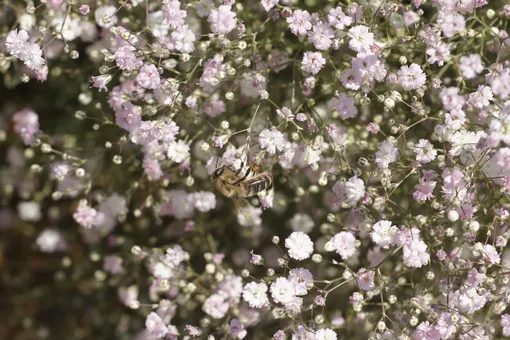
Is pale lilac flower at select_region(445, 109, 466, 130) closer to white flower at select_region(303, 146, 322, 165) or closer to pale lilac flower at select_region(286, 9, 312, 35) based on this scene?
white flower at select_region(303, 146, 322, 165)

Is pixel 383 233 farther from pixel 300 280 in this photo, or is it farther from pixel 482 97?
pixel 482 97

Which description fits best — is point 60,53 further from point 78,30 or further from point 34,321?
point 34,321

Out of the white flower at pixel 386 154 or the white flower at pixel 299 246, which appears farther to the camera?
the white flower at pixel 299 246

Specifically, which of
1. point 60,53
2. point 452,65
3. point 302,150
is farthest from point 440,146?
point 60,53

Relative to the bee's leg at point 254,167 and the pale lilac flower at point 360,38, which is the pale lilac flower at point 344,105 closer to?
the pale lilac flower at point 360,38

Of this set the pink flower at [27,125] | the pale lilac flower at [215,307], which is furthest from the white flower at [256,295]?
the pink flower at [27,125]

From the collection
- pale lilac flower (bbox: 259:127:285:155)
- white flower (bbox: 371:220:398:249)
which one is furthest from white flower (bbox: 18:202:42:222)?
white flower (bbox: 371:220:398:249)

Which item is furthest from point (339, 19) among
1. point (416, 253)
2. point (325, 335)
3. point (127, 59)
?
point (325, 335)
